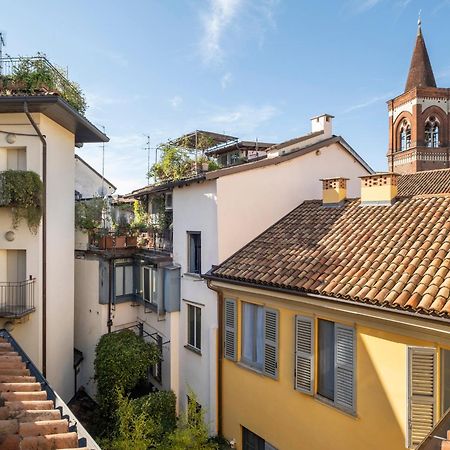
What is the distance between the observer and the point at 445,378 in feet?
19.2

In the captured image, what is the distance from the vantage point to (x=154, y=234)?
49.2 ft

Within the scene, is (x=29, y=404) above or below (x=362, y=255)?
below

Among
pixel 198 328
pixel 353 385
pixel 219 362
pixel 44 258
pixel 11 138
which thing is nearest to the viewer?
pixel 353 385

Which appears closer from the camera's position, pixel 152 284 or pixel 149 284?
pixel 152 284

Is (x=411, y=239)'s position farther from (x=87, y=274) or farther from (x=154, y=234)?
(x=87, y=274)

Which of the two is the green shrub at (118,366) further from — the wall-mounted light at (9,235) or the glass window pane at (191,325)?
the wall-mounted light at (9,235)

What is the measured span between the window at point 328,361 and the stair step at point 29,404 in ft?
16.5


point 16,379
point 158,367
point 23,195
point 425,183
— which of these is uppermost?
point 425,183

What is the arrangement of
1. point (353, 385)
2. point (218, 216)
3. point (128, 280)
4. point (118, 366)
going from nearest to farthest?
point (353, 385) < point (218, 216) < point (118, 366) < point (128, 280)

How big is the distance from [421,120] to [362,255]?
37.2 m

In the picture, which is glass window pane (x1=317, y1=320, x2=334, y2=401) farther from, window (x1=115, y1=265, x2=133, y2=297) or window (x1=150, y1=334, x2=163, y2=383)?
window (x1=115, y1=265, x2=133, y2=297)

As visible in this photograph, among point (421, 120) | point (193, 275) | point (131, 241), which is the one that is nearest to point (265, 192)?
point (193, 275)

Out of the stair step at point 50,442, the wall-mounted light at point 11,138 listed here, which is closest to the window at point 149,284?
the wall-mounted light at point 11,138

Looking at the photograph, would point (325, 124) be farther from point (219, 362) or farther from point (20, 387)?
point (20, 387)
